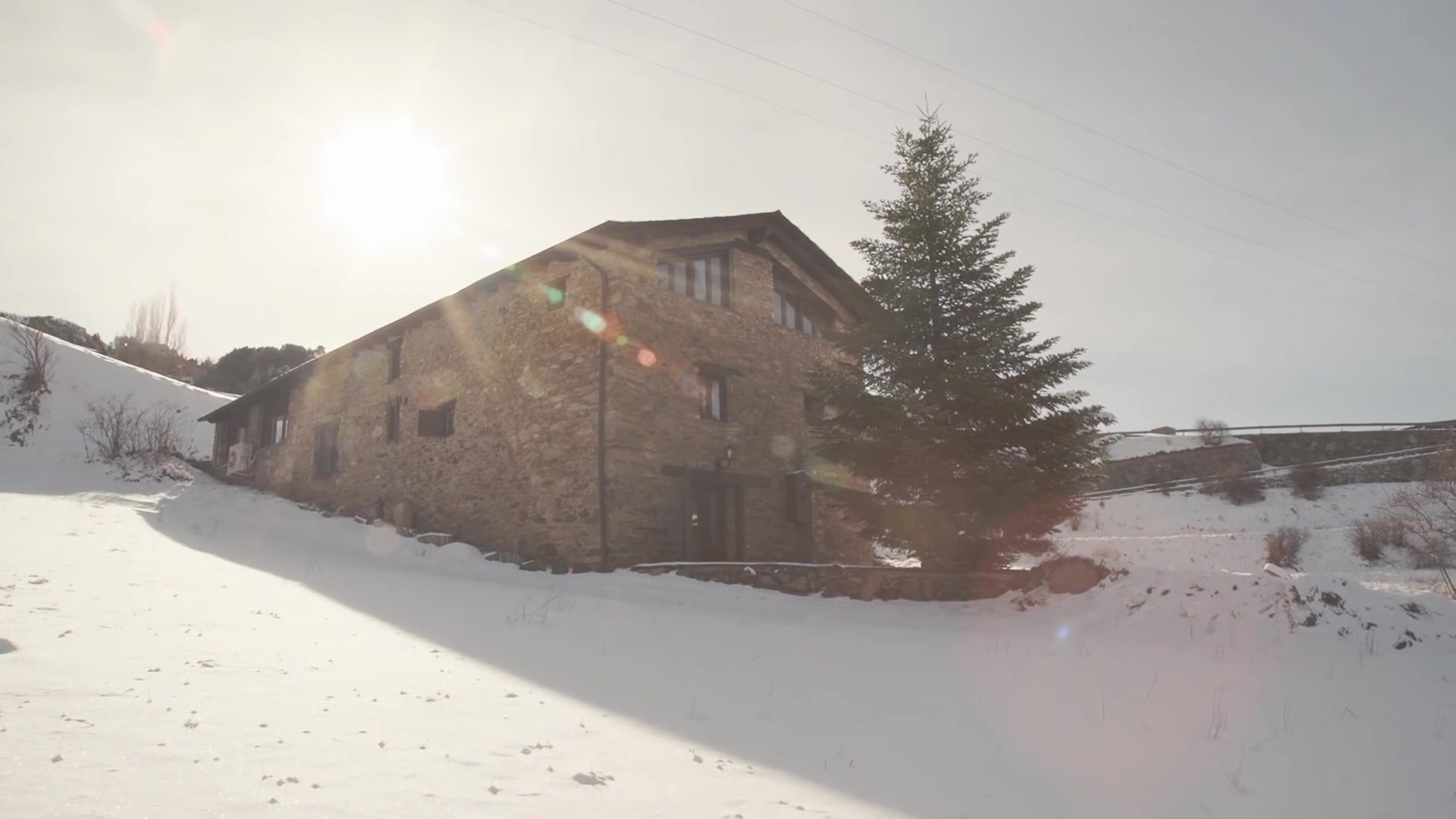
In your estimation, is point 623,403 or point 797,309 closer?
point 623,403

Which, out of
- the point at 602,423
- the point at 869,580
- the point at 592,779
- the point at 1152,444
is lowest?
the point at 592,779

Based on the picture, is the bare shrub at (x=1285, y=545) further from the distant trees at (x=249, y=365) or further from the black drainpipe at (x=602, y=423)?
the distant trees at (x=249, y=365)

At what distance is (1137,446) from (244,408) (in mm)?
30384

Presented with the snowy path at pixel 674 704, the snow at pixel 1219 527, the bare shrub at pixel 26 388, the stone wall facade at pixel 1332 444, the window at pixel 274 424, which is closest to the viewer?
the snowy path at pixel 674 704

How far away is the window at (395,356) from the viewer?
58.7ft

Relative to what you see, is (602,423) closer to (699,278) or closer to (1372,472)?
(699,278)

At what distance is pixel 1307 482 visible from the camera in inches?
877

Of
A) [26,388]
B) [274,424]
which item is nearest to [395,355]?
[274,424]

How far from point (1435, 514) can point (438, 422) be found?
60.9 ft

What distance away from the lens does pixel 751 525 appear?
14.6 m

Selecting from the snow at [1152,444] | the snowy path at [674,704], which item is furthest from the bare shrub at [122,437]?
the snow at [1152,444]

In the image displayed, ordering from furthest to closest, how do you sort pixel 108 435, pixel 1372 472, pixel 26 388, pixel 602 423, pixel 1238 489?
1. pixel 26 388
2. pixel 1238 489
3. pixel 1372 472
4. pixel 108 435
5. pixel 602 423

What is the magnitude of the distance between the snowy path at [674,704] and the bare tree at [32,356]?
19.1 meters

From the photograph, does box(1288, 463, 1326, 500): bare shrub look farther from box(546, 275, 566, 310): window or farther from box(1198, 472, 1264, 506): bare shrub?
box(546, 275, 566, 310): window
